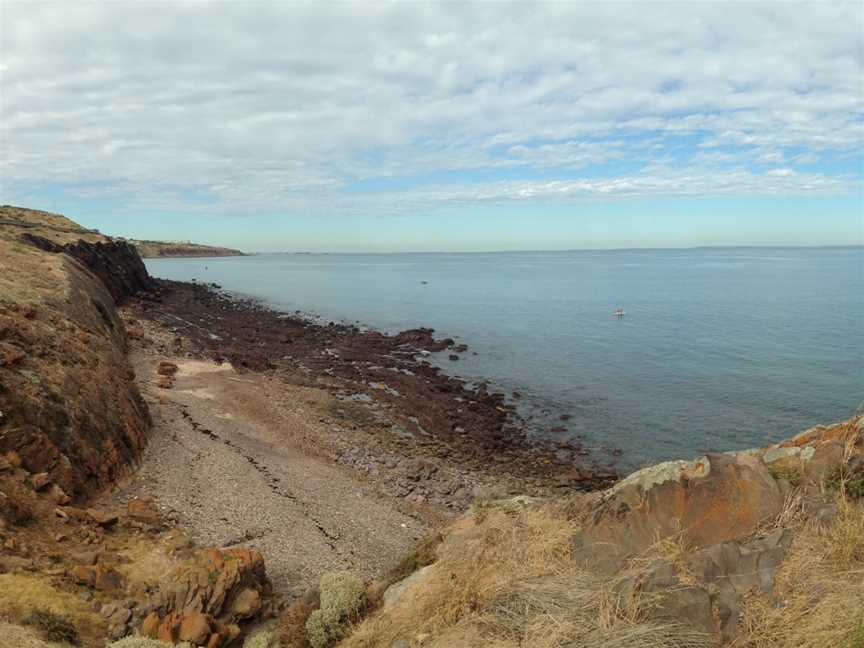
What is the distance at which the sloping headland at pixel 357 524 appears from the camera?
20.3 feet

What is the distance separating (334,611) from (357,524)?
6862 millimetres

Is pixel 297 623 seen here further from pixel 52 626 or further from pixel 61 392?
pixel 61 392

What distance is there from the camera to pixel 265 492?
53.2 ft

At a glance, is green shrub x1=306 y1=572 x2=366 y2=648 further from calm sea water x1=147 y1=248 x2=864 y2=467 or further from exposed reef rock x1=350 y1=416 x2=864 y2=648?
Answer: calm sea water x1=147 y1=248 x2=864 y2=467

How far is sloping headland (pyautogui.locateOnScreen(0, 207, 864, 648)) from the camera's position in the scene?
244 inches

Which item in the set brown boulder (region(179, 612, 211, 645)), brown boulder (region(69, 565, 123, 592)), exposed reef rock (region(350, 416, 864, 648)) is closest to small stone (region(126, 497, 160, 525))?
brown boulder (region(69, 565, 123, 592))

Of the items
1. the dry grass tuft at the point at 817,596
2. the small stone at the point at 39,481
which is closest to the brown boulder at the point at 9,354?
the small stone at the point at 39,481

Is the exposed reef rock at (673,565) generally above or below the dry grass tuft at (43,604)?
above

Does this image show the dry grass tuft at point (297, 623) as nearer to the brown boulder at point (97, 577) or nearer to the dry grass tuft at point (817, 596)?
the brown boulder at point (97, 577)

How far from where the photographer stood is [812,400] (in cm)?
2744

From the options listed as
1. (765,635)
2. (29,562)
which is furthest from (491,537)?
(29,562)

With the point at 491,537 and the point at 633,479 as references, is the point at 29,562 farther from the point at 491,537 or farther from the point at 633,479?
the point at 633,479

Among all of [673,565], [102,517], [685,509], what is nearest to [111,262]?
[102,517]

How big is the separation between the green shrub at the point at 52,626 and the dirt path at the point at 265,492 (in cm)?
409
